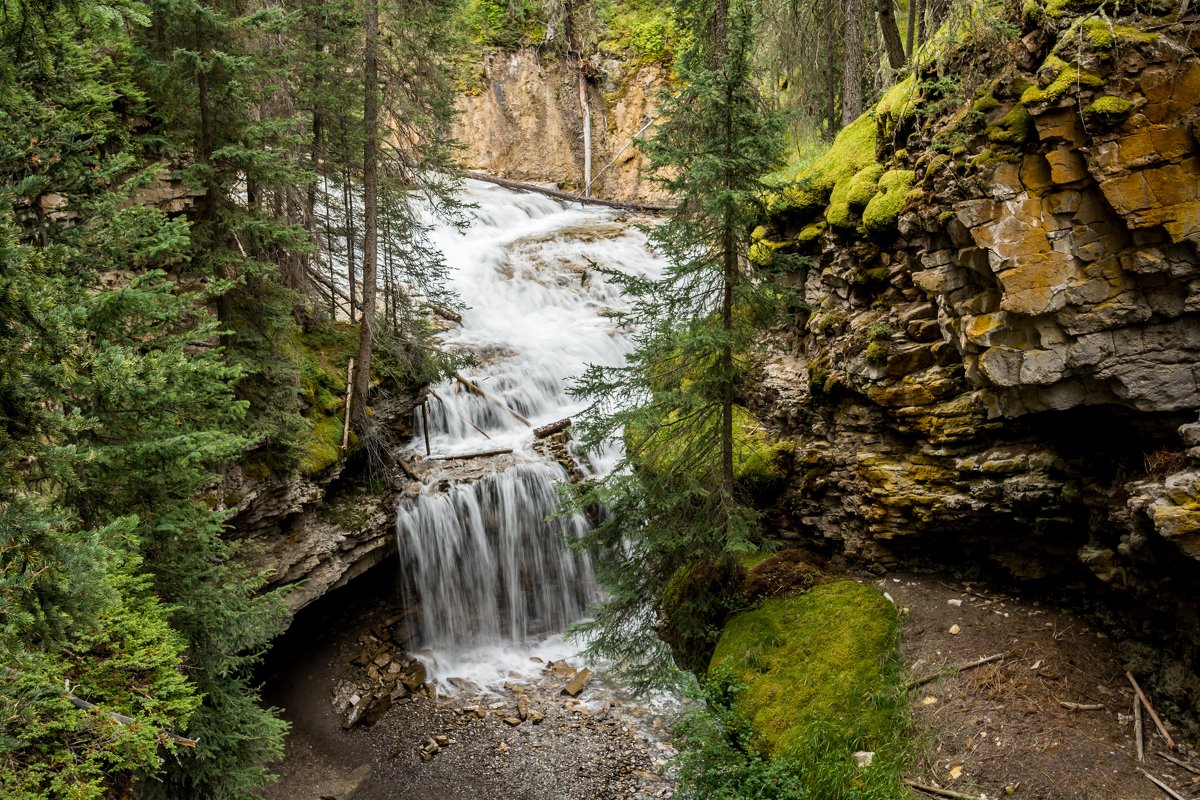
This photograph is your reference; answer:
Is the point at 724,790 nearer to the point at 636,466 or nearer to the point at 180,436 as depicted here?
the point at 636,466

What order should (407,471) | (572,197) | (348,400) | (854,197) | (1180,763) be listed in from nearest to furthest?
(1180,763)
(854,197)
(348,400)
(407,471)
(572,197)

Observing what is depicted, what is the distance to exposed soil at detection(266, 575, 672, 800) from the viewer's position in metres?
9.30

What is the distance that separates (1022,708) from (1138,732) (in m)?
0.86

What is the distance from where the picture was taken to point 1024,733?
6.26 m

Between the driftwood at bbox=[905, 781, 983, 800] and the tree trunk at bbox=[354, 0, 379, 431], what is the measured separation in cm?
959

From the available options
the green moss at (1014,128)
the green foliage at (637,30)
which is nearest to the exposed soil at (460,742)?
the green moss at (1014,128)

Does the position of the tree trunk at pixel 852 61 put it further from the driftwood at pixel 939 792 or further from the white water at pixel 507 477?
the driftwood at pixel 939 792

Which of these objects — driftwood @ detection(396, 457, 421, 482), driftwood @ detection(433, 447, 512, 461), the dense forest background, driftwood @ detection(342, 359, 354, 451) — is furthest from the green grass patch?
driftwood @ detection(396, 457, 421, 482)

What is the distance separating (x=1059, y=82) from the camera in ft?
19.8

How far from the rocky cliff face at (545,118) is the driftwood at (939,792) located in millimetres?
25078

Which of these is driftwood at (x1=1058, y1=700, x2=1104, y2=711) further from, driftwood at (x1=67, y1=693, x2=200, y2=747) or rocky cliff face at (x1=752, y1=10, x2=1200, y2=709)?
driftwood at (x1=67, y1=693, x2=200, y2=747)

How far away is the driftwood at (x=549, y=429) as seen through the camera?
49.5 feet

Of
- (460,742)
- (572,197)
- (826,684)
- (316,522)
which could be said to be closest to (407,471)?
(316,522)

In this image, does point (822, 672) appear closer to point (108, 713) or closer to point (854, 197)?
point (854, 197)
